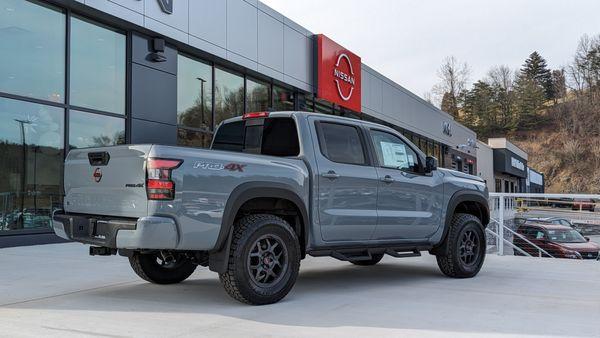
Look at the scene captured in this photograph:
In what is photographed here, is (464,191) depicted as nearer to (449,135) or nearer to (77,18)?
(77,18)

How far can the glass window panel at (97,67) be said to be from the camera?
1138cm

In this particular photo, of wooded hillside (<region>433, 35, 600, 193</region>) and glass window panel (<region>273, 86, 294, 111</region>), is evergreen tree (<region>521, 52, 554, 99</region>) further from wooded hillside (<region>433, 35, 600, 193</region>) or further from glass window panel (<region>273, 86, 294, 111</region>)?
glass window panel (<region>273, 86, 294, 111</region>)

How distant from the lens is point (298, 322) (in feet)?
15.3

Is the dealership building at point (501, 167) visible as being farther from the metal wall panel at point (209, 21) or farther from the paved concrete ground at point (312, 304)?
the paved concrete ground at point (312, 304)

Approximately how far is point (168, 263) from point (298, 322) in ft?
7.43

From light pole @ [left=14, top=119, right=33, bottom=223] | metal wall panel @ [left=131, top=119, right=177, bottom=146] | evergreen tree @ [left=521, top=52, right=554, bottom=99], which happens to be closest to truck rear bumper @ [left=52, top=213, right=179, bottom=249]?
light pole @ [left=14, top=119, right=33, bottom=223]

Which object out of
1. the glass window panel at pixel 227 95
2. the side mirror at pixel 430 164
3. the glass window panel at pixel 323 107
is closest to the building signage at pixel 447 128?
the glass window panel at pixel 323 107

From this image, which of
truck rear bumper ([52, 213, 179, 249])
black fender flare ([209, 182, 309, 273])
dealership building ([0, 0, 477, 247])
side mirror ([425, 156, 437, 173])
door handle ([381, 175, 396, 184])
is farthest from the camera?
dealership building ([0, 0, 477, 247])

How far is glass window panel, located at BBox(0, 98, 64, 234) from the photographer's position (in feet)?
33.0

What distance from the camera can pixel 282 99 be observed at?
18.4 m

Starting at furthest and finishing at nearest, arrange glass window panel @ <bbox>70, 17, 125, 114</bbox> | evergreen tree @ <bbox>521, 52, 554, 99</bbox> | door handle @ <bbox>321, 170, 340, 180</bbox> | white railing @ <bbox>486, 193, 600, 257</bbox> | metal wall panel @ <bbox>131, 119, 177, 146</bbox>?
evergreen tree @ <bbox>521, 52, 554, 99</bbox> < metal wall panel @ <bbox>131, 119, 177, 146</bbox> < glass window panel @ <bbox>70, 17, 125, 114</bbox> < white railing @ <bbox>486, 193, 600, 257</bbox> < door handle @ <bbox>321, 170, 340, 180</bbox>

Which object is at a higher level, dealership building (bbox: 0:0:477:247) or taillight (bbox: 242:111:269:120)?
dealership building (bbox: 0:0:477:247)

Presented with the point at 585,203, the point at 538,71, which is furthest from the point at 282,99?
the point at 538,71

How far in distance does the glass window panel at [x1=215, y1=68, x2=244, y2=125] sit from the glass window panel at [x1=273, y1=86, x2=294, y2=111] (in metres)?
1.83
